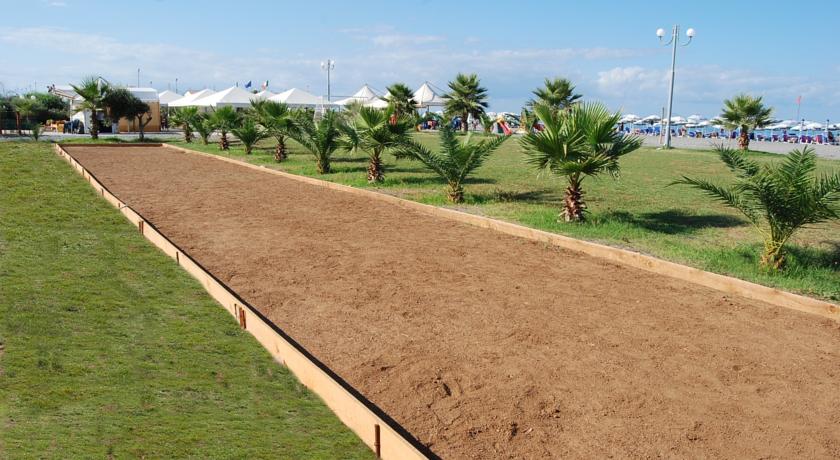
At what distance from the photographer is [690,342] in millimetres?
5695

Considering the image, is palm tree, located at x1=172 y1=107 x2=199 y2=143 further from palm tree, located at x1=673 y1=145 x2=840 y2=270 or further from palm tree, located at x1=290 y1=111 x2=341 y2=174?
palm tree, located at x1=673 y1=145 x2=840 y2=270

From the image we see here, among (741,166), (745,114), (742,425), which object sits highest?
(745,114)

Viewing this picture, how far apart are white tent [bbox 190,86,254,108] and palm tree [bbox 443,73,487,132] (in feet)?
46.3

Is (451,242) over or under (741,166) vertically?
under

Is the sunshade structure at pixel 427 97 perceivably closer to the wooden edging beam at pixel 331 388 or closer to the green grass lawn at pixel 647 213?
the green grass lawn at pixel 647 213

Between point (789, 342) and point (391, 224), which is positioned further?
point (391, 224)

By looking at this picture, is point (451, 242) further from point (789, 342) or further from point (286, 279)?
point (789, 342)

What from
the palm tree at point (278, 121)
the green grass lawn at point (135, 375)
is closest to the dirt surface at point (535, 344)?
the green grass lawn at point (135, 375)

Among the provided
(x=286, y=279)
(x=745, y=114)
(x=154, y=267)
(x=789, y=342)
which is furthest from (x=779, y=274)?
(x=745, y=114)

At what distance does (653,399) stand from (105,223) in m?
8.83

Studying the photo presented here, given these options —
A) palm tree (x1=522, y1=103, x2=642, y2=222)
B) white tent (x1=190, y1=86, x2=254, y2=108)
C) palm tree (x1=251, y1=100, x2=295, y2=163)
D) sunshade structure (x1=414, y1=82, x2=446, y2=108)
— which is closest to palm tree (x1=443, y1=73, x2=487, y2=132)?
sunshade structure (x1=414, y1=82, x2=446, y2=108)

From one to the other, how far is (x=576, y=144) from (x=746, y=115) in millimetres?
21795

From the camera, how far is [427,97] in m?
51.4

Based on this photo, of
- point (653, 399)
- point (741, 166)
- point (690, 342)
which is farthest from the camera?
point (741, 166)
